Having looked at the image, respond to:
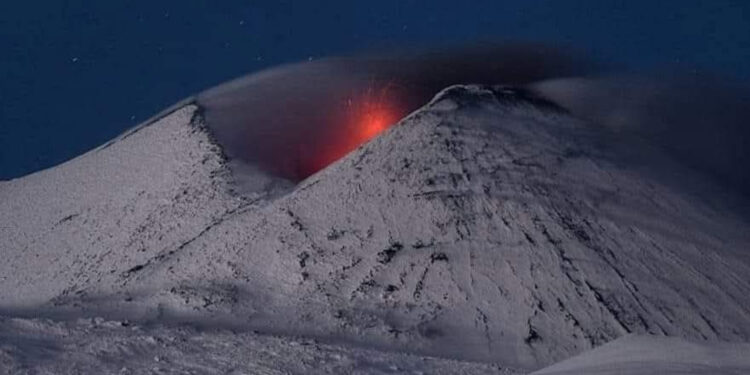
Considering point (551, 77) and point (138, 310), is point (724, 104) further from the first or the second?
point (138, 310)

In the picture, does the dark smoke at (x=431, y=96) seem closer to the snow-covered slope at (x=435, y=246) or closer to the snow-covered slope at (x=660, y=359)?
the snow-covered slope at (x=435, y=246)

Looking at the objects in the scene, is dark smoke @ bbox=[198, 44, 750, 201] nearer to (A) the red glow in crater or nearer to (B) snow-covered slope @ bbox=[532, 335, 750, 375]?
(A) the red glow in crater

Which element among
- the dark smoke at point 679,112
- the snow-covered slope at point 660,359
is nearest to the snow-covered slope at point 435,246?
the dark smoke at point 679,112

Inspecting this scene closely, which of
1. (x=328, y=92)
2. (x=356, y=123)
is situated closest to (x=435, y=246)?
(x=356, y=123)

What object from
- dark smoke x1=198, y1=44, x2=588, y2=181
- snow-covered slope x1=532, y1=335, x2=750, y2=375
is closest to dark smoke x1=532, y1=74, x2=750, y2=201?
dark smoke x1=198, y1=44, x2=588, y2=181

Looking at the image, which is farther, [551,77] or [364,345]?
[551,77]

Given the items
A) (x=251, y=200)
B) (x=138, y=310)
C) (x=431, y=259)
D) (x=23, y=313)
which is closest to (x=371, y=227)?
(x=431, y=259)

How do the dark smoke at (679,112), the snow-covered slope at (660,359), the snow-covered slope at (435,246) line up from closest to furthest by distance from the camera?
1. the snow-covered slope at (660,359)
2. the snow-covered slope at (435,246)
3. the dark smoke at (679,112)
